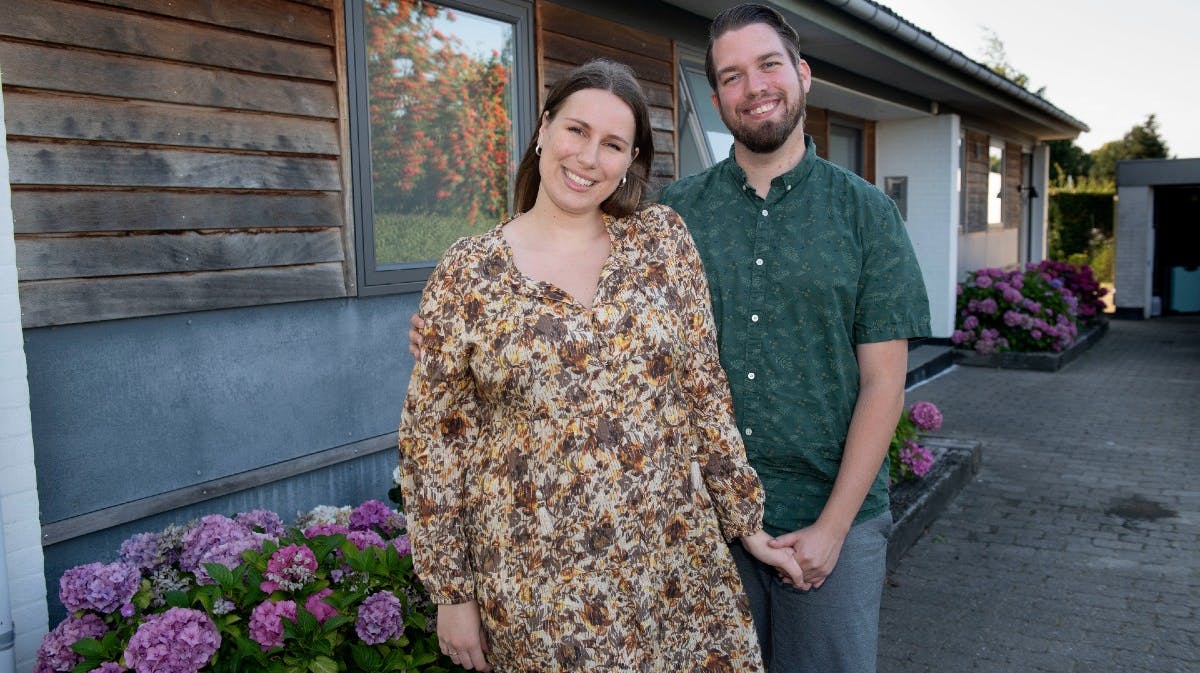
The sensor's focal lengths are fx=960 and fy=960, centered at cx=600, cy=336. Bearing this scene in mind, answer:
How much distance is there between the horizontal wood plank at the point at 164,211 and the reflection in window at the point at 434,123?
0.39 meters

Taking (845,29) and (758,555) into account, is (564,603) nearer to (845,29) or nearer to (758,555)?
(758,555)

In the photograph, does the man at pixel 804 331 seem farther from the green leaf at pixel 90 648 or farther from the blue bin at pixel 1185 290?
the blue bin at pixel 1185 290

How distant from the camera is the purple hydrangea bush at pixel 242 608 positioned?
2473 millimetres

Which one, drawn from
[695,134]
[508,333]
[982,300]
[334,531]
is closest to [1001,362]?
[982,300]

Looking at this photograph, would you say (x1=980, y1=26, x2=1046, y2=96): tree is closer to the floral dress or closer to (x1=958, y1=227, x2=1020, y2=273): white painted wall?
(x1=958, y1=227, x2=1020, y2=273): white painted wall

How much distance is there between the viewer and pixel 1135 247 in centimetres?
1708

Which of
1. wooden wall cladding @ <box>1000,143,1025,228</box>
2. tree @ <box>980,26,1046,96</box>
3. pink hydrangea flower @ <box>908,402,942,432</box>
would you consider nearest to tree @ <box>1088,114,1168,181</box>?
tree @ <box>980,26,1046,96</box>

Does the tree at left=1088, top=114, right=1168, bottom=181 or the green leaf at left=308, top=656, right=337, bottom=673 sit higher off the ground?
the tree at left=1088, top=114, right=1168, bottom=181

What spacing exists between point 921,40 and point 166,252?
6.93 m

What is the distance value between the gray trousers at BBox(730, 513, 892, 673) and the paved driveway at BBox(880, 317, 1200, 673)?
1.87m

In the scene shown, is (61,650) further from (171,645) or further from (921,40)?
(921,40)

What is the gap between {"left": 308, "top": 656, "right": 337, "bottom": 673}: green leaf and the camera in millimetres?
2533

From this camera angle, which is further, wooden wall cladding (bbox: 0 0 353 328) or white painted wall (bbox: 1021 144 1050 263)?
white painted wall (bbox: 1021 144 1050 263)

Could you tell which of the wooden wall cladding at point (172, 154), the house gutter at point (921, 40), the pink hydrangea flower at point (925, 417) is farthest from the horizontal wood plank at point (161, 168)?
the house gutter at point (921, 40)
